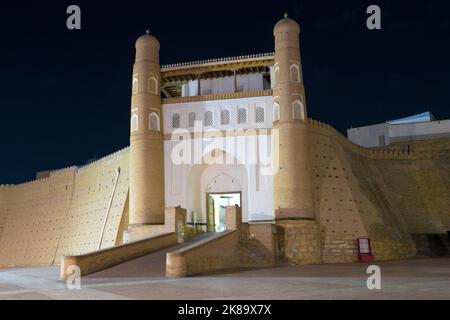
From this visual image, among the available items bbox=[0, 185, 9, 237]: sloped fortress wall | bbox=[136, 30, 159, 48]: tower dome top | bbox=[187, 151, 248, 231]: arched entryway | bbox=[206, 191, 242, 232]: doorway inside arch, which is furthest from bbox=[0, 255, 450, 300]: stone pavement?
bbox=[0, 185, 9, 237]: sloped fortress wall

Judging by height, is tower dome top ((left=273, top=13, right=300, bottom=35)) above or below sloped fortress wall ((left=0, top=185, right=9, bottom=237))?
above

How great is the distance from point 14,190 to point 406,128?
1147 inches

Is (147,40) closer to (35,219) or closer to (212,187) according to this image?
(212,187)

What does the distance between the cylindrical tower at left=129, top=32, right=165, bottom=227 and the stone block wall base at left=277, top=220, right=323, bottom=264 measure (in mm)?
5494

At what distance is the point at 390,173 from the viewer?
2856cm

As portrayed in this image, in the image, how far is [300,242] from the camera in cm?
1936

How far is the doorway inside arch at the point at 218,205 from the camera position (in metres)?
22.5

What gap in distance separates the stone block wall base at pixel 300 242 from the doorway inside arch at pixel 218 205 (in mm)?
3472

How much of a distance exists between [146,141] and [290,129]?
6281 mm

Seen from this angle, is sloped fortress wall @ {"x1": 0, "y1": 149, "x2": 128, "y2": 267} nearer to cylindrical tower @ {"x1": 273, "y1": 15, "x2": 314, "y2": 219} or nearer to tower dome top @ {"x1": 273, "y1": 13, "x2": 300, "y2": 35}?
cylindrical tower @ {"x1": 273, "y1": 15, "x2": 314, "y2": 219}

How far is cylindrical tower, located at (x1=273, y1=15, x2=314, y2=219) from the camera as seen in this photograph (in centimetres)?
1989

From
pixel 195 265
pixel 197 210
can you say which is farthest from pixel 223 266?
pixel 197 210

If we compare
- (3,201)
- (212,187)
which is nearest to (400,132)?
(212,187)
